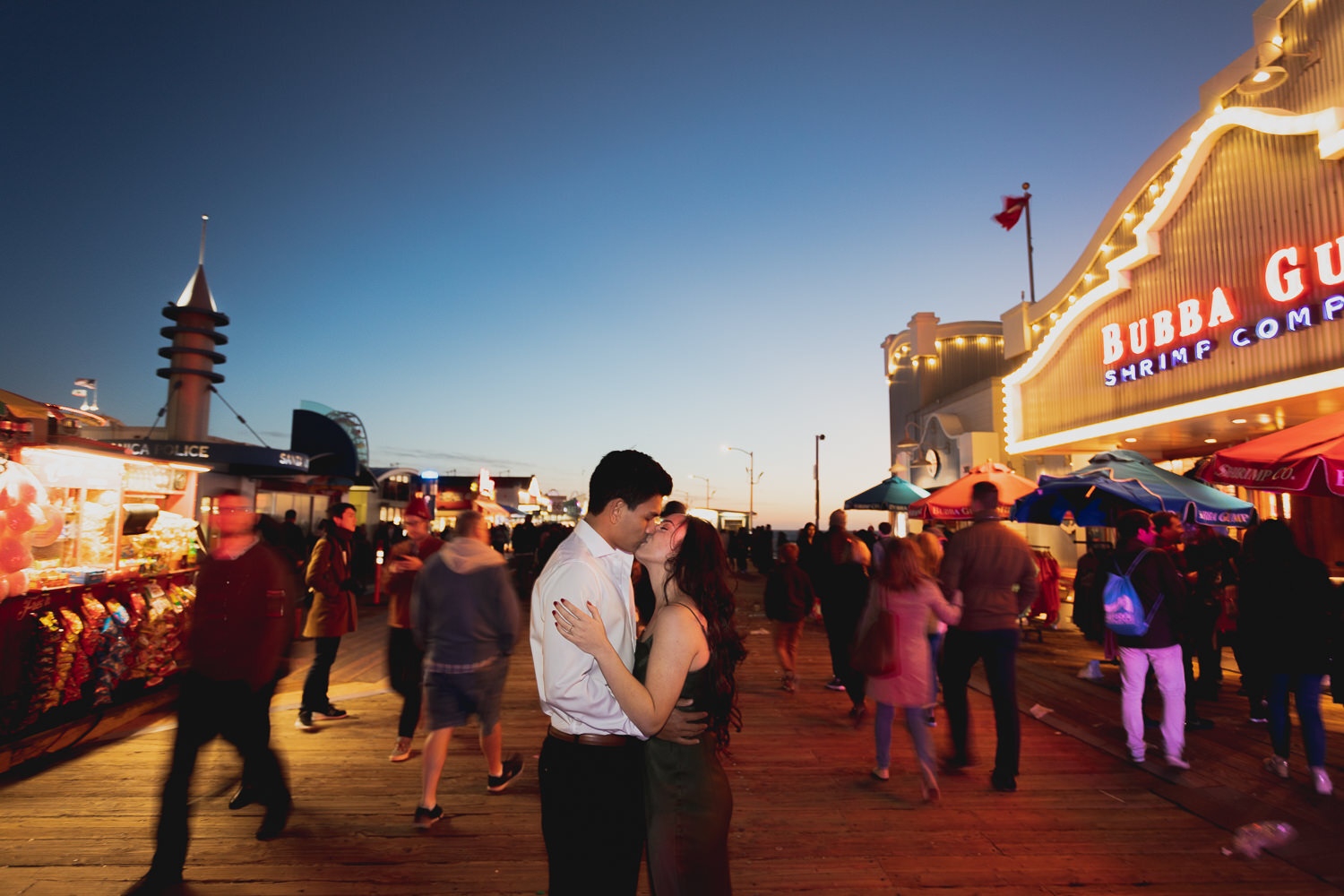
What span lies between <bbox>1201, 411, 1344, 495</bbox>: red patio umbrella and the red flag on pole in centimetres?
2000

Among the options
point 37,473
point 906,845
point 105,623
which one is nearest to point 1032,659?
point 906,845

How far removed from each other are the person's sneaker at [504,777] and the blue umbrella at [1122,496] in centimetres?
723

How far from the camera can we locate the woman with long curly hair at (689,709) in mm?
2170

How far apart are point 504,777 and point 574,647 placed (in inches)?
135

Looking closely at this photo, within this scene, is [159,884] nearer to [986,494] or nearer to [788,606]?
[986,494]

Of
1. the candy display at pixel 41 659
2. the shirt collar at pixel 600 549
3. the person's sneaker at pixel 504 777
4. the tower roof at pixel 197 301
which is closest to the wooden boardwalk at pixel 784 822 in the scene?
the person's sneaker at pixel 504 777

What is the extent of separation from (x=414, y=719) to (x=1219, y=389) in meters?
12.5

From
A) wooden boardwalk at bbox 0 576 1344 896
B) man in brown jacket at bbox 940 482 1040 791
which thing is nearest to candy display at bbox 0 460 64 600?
wooden boardwalk at bbox 0 576 1344 896

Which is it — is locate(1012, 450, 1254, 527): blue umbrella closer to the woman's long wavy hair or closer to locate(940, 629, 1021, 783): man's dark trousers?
locate(940, 629, 1021, 783): man's dark trousers

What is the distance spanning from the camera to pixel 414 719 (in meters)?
5.58

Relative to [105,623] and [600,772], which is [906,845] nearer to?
[600,772]

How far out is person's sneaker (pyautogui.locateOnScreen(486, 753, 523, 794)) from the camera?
4.88m

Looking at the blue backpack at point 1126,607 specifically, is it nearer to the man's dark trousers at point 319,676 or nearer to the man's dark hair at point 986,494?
the man's dark hair at point 986,494

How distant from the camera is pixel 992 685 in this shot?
16.7 ft
